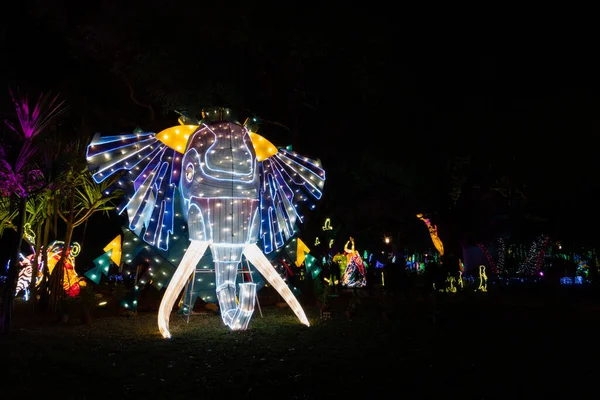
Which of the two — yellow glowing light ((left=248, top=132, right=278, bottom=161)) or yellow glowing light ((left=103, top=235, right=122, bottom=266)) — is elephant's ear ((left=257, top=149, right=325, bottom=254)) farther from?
yellow glowing light ((left=103, top=235, right=122, bottom=266))

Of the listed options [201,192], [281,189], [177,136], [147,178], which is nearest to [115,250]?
[147,178]

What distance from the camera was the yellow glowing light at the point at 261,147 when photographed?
9.62m

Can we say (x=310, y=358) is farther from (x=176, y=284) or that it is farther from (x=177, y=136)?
(x=177, y=136)

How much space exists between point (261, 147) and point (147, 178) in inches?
81.2

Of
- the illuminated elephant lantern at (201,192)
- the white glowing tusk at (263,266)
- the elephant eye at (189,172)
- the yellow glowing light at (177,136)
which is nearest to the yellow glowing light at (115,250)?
the illuminated elephant lantern at (201,192)

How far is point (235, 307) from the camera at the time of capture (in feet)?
27.6

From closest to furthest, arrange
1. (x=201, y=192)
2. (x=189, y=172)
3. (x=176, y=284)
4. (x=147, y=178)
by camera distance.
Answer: (x=176, y=284) < (x=201, y=192) < (x=189, y=172) < (x=147, y=178)

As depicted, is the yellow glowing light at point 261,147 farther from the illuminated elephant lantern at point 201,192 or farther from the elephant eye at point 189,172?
the elephant eye at point 189,172

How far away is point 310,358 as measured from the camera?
6.52m

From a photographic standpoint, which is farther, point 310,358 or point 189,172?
point 189,172

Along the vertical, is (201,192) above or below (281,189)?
below

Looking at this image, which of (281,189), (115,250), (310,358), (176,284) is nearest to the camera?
(310,358)

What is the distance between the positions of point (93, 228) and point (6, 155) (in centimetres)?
1793

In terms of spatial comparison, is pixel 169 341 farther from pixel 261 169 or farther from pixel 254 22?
pixel 254 22
